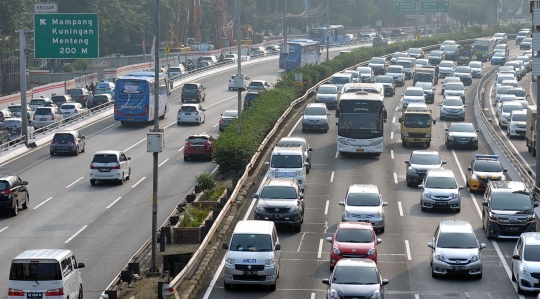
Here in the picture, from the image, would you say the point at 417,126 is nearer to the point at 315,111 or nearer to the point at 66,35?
the point at 315,111

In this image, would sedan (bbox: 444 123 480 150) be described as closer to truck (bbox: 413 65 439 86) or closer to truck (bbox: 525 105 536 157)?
truck (bbox: 525 105 536 157)

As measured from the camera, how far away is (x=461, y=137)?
51438 millimetres

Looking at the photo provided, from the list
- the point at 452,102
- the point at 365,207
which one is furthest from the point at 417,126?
the point at 365,207

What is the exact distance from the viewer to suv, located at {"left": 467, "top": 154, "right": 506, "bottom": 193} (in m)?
40.2

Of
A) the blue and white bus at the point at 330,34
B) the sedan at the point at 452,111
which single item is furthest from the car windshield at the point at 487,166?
the blue and white bus at the point at 330,34

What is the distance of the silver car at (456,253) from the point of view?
26984 mm

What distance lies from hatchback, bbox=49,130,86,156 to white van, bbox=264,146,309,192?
1568cm

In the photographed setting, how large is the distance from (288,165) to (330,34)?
91.1 m

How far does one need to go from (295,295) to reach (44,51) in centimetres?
2817

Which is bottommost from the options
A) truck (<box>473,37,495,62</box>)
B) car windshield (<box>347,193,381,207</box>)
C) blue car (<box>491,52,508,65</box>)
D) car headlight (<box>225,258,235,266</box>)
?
car headlight (<box>225,258,235,266</box>)

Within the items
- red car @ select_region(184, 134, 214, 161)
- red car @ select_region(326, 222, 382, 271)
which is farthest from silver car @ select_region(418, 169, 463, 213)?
red car @ select_region(184, 134, 214, 161)

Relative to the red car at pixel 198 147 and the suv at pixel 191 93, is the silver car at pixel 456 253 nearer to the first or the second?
the red car at pixel 198 147

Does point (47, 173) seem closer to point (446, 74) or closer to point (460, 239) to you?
point (460, 239)

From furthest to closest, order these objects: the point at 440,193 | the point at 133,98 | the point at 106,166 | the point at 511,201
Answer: the point at 133,98
the point at 106,166
the point at 440,193
the point at 511,201
